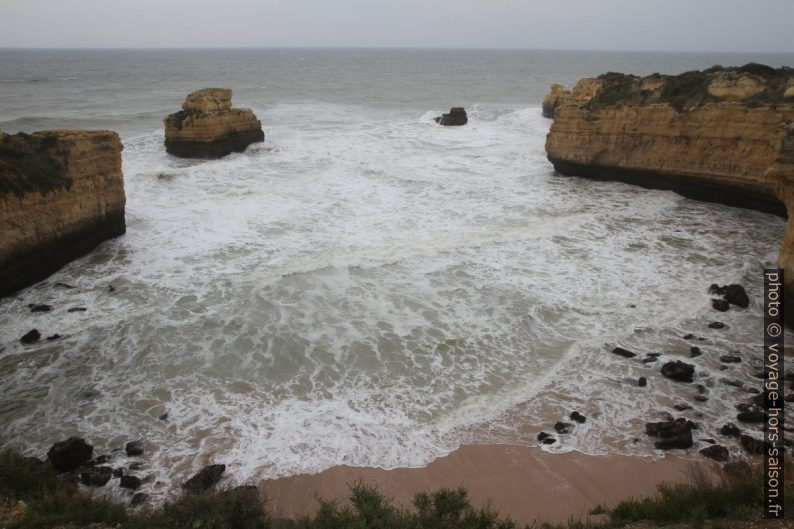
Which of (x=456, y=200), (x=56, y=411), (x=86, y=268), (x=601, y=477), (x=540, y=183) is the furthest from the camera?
(x=540, y=183)

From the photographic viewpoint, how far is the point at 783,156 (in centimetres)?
936

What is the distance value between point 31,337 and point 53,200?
3.97 meters

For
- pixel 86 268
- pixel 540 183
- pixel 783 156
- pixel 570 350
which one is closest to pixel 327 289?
pixel 570 350

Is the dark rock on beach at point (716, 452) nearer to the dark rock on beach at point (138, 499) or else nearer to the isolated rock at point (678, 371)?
the isolated rock at point (678, 371)

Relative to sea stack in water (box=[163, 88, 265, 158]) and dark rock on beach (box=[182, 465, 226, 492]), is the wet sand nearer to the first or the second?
dark rock on beach (box=[182, 465, 226, 492])

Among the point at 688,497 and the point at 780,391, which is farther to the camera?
the point at 780,391

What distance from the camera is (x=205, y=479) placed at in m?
5.98

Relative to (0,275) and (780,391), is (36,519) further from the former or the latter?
(780,391)

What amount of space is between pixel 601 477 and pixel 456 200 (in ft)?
38.7

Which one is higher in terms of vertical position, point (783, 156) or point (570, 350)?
point (783, 156)

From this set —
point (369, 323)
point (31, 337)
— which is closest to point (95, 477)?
point (31, 337)

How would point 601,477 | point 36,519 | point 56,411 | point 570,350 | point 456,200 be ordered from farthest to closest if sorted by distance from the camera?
point 456,200 < point 570,350 < point 56,411 < point 601,477 < point 36,519

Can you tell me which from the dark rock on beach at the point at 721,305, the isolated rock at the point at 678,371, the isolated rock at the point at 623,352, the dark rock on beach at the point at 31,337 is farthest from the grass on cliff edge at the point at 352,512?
the dark rock on beach at the point at 721,305

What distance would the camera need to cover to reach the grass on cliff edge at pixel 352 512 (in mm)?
4680
